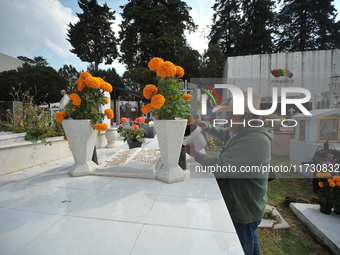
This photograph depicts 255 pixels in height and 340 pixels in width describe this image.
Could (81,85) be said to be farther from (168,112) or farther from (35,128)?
(35,128)

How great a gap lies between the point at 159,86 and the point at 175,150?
891 mm

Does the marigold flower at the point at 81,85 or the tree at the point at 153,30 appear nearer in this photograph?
the marigold flower at the point at 81,85

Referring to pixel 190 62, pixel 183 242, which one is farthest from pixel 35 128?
pixel 190 62

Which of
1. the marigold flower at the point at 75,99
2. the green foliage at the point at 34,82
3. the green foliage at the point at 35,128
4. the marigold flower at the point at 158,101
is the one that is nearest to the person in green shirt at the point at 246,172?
the marigold flower at the point at 158,101

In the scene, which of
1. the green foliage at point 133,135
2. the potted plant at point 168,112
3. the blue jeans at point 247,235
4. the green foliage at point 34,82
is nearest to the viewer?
the blue jeans at point 247,235

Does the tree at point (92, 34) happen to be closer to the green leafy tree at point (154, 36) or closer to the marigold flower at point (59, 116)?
the green leafy tree at point (154, 36)

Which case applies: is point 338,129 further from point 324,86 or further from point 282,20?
point 282,20

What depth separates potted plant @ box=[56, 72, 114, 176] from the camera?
8.71 feet

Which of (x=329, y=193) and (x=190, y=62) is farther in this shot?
(x=190, y=62)

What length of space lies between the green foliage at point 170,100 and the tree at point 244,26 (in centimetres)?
2601

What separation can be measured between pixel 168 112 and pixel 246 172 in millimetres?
1160

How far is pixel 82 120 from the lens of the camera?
2646 mm

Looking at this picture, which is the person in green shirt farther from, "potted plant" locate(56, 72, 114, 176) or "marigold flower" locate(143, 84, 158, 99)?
"potted plant" locate(56, 72, 114, 176)

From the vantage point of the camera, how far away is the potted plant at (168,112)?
92.3 inches
